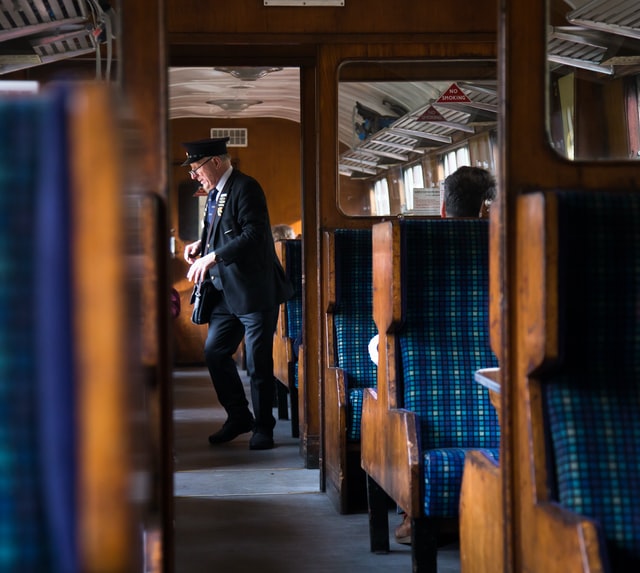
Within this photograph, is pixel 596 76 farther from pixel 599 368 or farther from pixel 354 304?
pixel 599 368

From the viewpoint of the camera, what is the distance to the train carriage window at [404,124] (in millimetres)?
4309

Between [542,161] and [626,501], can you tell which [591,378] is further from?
[542,161]

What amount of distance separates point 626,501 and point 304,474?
3063 mm

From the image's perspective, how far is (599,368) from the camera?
180 cm

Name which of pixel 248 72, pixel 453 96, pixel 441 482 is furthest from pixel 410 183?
pixel 248 72

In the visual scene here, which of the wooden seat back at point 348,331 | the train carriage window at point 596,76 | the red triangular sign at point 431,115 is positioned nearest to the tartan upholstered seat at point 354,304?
the wooden seat back at point 348,331

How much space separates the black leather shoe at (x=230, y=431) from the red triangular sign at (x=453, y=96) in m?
2.27

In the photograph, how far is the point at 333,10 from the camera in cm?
422

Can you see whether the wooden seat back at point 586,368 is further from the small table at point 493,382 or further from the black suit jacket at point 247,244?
the black suit jacket at point 247,244

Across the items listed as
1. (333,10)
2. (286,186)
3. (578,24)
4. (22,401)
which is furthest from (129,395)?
(286,186)

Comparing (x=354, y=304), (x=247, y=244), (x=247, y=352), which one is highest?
(x=247, y=244)

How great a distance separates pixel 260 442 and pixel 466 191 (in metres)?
2.44

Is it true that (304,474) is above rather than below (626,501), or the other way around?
below

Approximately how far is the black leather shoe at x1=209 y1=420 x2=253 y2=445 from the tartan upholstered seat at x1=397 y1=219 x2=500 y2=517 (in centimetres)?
273
